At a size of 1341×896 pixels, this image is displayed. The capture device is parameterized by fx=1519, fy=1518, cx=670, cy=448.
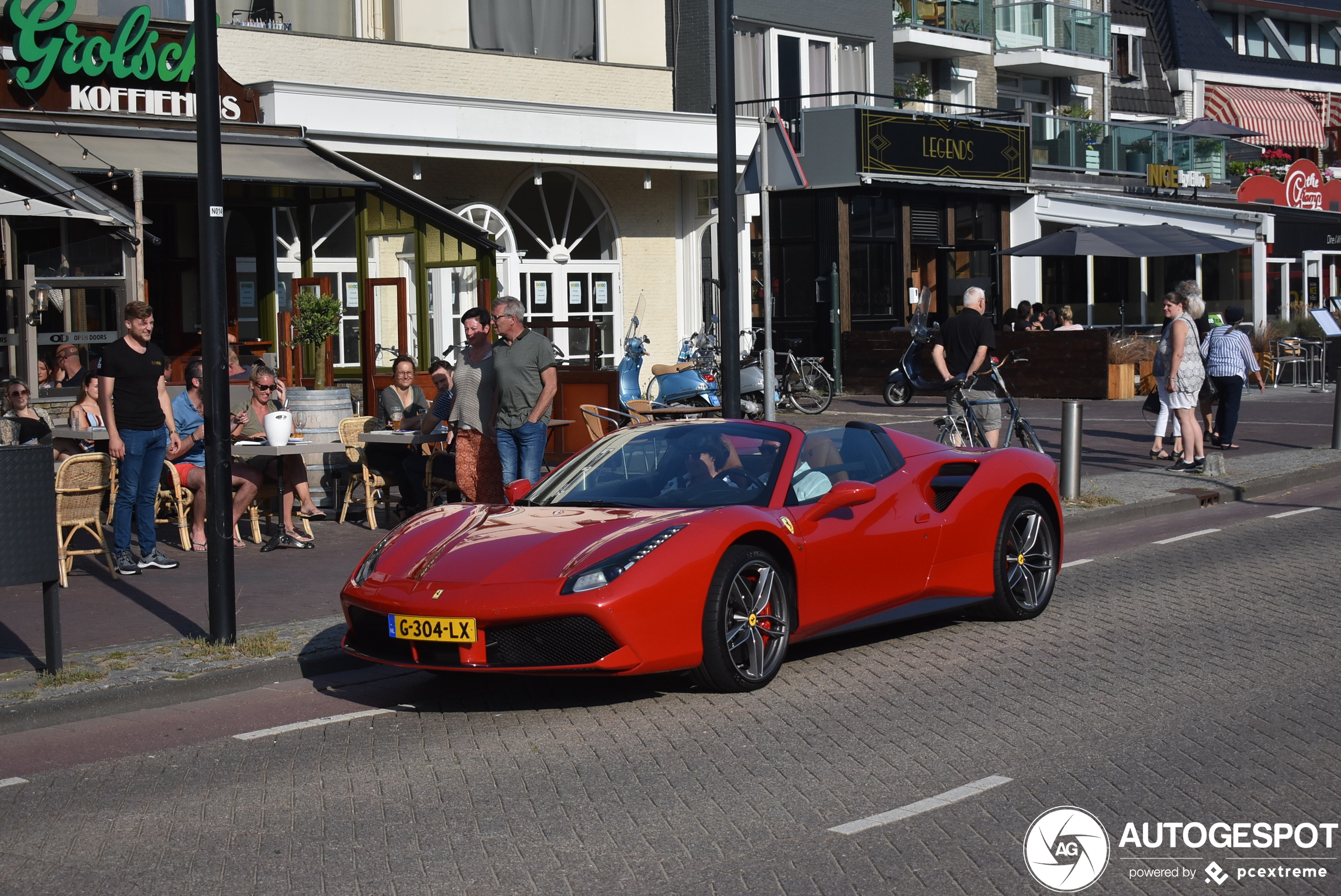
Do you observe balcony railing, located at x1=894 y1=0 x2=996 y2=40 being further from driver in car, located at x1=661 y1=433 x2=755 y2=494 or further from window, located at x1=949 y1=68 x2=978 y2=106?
driver in car, located at x1=661 y1=433 x2=755 y2=494

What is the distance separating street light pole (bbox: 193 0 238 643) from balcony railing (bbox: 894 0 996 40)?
27840 mm

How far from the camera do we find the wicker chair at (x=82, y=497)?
410 inches

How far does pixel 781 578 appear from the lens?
280 inches

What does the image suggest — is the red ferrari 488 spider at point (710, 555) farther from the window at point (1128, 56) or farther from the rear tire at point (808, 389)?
the window at point (1128, 56)

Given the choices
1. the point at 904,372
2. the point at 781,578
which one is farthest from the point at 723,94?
the point at 904,372

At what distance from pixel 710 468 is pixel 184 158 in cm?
1099

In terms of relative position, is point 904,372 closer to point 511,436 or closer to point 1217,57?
point 511,436

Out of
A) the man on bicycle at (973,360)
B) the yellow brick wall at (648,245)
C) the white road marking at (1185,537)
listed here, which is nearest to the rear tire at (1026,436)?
the man on bicycle at (973,360)

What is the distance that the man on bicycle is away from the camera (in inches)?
559

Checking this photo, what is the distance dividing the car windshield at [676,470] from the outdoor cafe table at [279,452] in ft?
14.9

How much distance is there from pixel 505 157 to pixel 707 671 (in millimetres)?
14844

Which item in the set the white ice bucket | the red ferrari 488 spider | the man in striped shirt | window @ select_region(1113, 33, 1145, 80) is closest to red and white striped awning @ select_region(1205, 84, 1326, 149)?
window @ select_region(1113, 33, 1145, 80)

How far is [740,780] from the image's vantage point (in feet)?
18.4

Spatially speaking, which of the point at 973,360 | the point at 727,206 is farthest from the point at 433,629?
the point at 973,360
